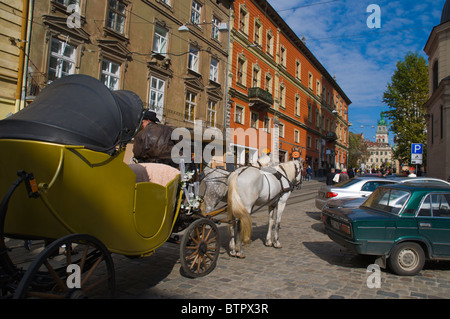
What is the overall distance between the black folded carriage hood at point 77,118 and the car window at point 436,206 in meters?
5.02

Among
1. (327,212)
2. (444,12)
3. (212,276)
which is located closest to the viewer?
(212,276)

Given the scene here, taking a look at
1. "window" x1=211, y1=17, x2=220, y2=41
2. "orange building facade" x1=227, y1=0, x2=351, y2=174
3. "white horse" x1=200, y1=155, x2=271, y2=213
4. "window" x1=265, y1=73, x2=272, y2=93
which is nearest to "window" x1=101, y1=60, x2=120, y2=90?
"window" x1=211, y1=17, x2=220, y2=41

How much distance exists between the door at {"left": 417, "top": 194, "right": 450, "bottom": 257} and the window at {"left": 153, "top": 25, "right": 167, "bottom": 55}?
1653 cm

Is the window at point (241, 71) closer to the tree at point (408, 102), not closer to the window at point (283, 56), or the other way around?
the window at point (283, 56)

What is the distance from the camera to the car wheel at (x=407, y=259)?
5.01 meters

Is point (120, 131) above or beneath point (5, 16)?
beneath

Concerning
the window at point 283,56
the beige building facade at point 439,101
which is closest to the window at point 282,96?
the window at point 283,56

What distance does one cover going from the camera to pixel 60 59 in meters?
13.5

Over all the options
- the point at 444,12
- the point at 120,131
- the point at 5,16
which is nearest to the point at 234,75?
the point at 5,16

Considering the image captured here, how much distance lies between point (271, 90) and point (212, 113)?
37.0 ft
